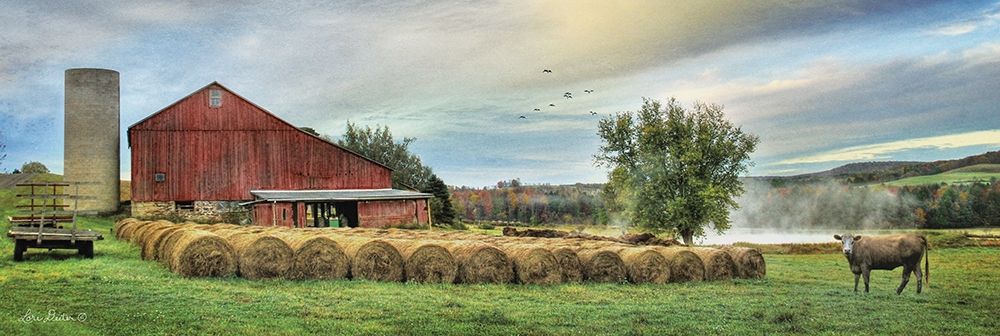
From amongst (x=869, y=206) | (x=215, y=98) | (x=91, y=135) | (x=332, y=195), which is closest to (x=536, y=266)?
(x=332, y=195)

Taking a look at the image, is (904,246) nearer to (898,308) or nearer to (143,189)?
(898,308)

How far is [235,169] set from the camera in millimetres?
44469

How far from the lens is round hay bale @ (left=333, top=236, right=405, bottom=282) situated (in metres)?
16.8

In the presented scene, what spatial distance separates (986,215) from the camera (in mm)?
46406

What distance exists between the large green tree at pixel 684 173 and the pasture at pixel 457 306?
2203cm

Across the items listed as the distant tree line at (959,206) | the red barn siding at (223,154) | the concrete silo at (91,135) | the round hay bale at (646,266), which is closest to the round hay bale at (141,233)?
the round hay bale at (646,266)

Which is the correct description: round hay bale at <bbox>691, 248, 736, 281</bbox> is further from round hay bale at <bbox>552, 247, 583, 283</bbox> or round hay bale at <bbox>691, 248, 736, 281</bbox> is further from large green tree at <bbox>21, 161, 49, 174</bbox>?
large green tree at <bbox>21, 161, 49, 174</bbox>

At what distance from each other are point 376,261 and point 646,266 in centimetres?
652

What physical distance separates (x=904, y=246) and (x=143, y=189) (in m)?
40.2

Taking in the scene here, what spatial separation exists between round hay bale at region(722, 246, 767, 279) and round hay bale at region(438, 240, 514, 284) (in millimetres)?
6154

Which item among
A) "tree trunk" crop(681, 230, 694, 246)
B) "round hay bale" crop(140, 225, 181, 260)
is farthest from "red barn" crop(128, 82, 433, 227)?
"round hay bale" crop(140, 225, 181, 260)

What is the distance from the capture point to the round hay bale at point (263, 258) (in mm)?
16531

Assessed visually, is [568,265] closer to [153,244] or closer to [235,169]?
[153,244]

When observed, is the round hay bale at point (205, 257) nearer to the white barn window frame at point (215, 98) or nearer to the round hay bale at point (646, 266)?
the round hay bale at point (646, 266)
